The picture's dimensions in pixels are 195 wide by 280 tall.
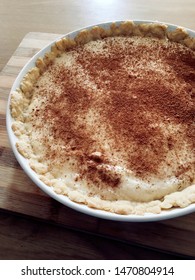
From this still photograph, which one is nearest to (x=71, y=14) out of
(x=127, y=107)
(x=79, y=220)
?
(x=127, y=107)

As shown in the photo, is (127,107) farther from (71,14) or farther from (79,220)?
(71,14)

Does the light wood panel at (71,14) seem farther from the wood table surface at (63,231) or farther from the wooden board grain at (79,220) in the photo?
the wooden board grain at (79,220)

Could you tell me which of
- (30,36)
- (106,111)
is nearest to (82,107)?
(106,111)

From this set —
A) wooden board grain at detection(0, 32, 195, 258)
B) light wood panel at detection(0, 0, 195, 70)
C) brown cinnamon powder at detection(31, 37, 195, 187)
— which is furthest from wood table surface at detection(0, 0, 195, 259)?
light wood panel at detection(0, 0, 195, 70)

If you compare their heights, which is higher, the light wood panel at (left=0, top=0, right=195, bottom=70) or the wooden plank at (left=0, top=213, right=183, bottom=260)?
the light wood panel at (left=0, top=0, right=195, bottom=70)

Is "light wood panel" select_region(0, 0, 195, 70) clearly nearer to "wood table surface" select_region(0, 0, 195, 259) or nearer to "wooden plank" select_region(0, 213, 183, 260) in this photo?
"wood table surface" select_region(0, 0, 195, 259)

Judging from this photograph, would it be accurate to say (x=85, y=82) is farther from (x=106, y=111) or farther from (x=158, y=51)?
(x=158, y=51)

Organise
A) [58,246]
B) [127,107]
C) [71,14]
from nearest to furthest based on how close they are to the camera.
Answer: [58,246] < [127,107] < [71,14]

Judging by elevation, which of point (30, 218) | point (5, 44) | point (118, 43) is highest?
point (118, 43)
